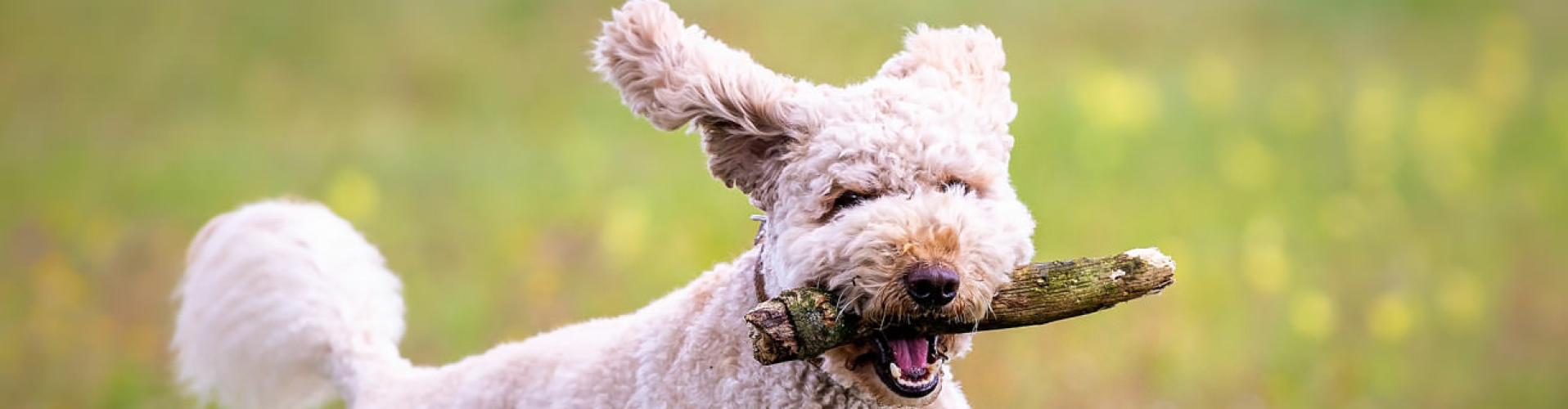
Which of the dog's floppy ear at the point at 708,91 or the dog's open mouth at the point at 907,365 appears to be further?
the dog's floppy ear at the point at 708,91

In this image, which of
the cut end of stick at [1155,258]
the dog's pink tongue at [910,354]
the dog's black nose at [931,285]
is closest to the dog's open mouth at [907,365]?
the dog's pink tongue at [910,354]

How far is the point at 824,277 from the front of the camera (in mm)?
2859

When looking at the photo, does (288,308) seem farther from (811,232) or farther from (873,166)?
(873,166)

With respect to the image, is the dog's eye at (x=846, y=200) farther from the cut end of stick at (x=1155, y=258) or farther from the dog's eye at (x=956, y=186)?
the cut end of stick at (x=1155, y=258)

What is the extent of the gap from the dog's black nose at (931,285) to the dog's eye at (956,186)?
0.80 ft

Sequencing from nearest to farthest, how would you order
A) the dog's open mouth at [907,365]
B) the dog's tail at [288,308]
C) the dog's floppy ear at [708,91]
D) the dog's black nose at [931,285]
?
the dog's black nose at [931,285]
the dog's open mouth at [907,365]
the dog's floppy ear at [708,91]
the dog's tail at [288,308]

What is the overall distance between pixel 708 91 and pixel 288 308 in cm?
165

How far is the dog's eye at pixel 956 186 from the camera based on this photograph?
9.65 feet

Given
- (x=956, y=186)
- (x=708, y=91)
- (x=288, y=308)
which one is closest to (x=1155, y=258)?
(x=956, y=186)

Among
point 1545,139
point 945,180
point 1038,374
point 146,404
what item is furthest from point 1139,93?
→ point 945,180

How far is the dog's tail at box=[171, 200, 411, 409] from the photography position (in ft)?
13.5

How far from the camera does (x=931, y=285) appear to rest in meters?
2.72

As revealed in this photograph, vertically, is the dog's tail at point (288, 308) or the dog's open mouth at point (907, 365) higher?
the dog's tail at point (288, 308)

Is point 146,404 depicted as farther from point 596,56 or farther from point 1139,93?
point 1139,93
